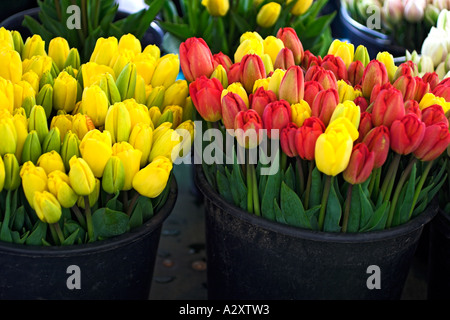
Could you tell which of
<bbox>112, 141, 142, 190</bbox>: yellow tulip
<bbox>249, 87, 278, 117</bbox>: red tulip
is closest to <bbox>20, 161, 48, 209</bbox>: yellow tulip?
<bbox>112, 141, 142, 190</bbox>: yellow tulip

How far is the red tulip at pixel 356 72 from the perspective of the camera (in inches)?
40.3

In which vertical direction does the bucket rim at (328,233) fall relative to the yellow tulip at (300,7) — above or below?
below

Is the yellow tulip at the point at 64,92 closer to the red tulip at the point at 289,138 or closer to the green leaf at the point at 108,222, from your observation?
the green leaf at the point at 108,222

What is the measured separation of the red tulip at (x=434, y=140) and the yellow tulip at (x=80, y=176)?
1.49ft

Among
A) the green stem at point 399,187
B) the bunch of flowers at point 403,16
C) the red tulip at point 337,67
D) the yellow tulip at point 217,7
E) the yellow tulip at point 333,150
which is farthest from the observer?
the bunch of flowers at point 403,16

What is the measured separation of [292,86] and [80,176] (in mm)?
322

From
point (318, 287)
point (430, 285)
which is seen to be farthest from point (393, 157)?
point (430, 285)

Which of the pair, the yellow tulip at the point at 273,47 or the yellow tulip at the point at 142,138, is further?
the yellow tulip at the point at 273,47

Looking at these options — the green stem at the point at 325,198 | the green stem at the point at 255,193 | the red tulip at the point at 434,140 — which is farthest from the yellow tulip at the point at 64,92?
the red tulip at the point at 434,140

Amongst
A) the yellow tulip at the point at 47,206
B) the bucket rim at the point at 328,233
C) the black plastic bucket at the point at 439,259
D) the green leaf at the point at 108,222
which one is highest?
the yellow tulip at the point at 47,206

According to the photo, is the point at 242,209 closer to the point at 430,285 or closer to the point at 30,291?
the point at 30,291

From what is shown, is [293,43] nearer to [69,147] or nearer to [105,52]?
[105,52]

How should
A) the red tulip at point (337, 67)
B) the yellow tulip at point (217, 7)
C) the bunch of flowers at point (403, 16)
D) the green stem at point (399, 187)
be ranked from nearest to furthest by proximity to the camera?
the green stem at point (399, 187), the red tulip at point (337, 67), the yellow tulip at point (217, 7), the bunch of flowers at point (403, 16)

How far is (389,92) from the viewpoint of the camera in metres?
0.86
